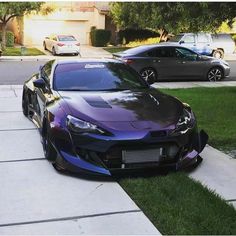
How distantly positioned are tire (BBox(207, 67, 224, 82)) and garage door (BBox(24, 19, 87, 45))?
72.7ft

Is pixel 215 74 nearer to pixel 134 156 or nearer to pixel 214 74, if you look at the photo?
pixel 214 74

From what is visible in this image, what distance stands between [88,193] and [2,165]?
1.53 metres

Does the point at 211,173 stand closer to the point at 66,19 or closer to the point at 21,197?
the point at 21,197

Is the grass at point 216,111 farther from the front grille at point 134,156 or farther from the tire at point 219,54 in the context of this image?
the tire at point 219,54

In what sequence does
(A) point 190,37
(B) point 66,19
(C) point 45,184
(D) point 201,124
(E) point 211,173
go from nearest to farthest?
(C) point 45,184 < (E) point 211,173 < (D) point 201,124 < (A) point 190,37 < (B) point 66,19

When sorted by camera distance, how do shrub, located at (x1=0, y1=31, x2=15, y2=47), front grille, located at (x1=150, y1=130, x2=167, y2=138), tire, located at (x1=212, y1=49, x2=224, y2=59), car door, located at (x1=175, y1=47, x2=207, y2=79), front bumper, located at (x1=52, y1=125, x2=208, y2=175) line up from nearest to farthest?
front bumper, located at (x1=52, y1=125, x2=208, y2=175) → front grille, located at (x1=150, y1=130, x2=167, y2=138) → car door, located at (x1=175, y1=47, x2=207, y2=79) → tire, located at (x1=212, y1=49, x2=224, y2=59) → shrub, located at (x1=0, y1=31, x2=15, y2=47)

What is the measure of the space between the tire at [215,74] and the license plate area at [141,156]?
11.2 meters

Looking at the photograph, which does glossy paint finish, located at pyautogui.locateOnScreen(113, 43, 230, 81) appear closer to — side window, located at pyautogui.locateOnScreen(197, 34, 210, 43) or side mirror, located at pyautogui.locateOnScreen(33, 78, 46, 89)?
side mirror, located at pyautogui.locateOnScreen(33, 78, 46, 89)

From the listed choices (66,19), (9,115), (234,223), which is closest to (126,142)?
(234,223)

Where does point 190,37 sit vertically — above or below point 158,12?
below

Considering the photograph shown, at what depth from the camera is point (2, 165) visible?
6031 mm

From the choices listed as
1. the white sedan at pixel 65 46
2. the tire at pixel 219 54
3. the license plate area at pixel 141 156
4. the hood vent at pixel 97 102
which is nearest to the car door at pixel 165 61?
the hood vent at pixel 97 102

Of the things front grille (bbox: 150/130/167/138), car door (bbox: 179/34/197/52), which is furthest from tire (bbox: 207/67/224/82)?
front grille (bbox: 150/130/167/138)

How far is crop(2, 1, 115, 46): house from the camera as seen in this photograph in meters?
35.6
